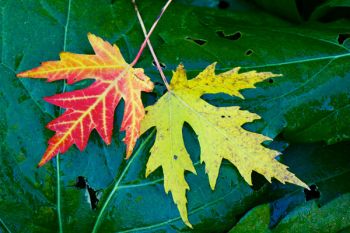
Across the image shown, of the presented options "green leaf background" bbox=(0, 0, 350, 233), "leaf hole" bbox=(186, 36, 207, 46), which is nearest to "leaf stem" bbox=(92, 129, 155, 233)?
"green leaf background" bbox=(0, 0, 350, 233)

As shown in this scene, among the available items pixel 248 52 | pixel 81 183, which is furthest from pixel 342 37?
pixel 81 183

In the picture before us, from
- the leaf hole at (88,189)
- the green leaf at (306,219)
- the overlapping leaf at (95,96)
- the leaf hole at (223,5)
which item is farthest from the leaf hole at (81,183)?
the leaf hole at (223,5)

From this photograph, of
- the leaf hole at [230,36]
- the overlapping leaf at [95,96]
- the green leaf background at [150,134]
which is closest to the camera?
the overlapping leaf at [95,96]

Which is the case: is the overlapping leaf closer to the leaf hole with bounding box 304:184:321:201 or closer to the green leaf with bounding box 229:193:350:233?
the green leaf with bounding box 229:193:350:233

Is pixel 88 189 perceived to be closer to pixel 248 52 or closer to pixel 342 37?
pixel 248 52

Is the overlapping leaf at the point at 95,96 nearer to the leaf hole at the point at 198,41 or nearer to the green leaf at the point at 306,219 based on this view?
the leaf hole at the point at 198,41

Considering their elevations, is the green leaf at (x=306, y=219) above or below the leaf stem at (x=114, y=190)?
below
